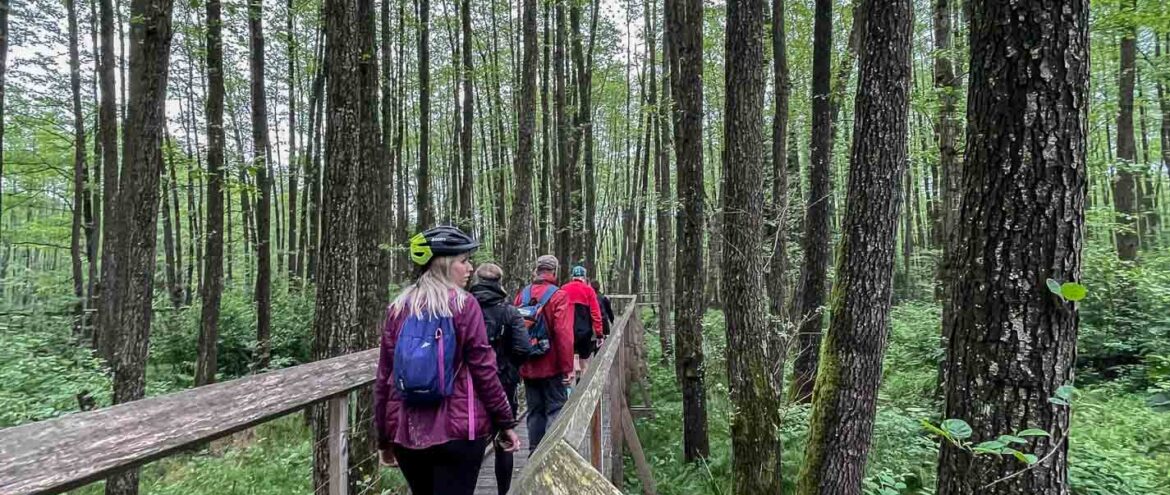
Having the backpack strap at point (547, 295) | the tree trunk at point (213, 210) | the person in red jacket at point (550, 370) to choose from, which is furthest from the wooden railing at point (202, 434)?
the tree trunk at point (213, 210)

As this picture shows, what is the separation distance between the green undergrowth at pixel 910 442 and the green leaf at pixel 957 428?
7.68 feet

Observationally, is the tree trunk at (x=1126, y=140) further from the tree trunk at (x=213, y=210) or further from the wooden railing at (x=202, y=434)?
the tree trunk at (x=213, y=210)

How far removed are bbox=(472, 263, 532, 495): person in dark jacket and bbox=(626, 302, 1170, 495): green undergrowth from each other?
265cm

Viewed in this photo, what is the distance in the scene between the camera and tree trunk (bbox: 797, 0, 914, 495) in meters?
4.53

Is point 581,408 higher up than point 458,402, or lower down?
higher up

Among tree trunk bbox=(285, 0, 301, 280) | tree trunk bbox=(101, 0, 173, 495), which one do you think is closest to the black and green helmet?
tree trunk bbox=(101, 0, 173, 495)

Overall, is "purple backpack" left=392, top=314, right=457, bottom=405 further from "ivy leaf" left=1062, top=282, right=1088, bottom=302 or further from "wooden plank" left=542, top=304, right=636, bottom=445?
"ivy leaf" left=1062, top=282, right=1088, bottom=302

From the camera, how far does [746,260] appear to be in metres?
5.37

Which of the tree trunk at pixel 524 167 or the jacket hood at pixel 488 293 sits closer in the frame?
the jacket hood at pixel 488 293

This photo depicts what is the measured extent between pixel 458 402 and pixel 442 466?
32 centimetres

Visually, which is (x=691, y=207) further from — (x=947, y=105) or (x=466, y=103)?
(x=466, y=103)

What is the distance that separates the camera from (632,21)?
74.1 feet

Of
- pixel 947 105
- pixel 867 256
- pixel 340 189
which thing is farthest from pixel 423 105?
pixel 867 256

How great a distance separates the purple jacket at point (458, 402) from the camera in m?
2.58
